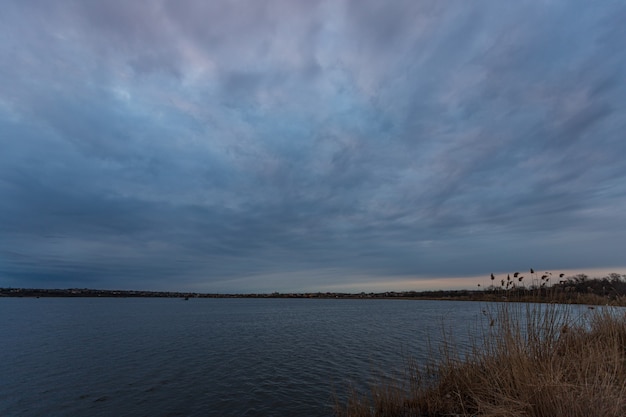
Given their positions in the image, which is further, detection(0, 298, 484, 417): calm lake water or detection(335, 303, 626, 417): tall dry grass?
detection(0, 298, 484, 417): calm lake water

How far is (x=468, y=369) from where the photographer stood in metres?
10.5

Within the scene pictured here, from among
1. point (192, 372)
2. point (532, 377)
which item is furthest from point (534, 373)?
point (192, 372)

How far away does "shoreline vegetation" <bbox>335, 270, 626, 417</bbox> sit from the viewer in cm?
606

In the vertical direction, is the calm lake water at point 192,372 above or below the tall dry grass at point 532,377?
below

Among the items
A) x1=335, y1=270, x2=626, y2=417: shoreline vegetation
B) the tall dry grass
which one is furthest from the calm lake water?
x1=335, y1=270, x2=626, y2=417: shoreline vegetation

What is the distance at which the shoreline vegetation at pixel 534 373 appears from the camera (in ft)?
19.9

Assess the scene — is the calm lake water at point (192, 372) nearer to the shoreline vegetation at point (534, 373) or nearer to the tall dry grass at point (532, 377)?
the tall dry grass at point (532, 377)

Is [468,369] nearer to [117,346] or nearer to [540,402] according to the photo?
[540,402]

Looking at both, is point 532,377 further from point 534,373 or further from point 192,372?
point 192,372

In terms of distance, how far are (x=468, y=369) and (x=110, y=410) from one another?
539 inches

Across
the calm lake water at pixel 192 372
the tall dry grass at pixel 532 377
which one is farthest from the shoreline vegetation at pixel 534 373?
the calm lake water at pixel 192 372

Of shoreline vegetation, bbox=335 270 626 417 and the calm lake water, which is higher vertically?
shoreline vegetation, bbox=335 270 626 417

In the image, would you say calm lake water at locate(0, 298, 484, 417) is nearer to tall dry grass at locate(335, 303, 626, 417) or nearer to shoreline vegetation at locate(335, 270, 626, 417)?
tall dry grass at locate(335, 303, 626, 417)

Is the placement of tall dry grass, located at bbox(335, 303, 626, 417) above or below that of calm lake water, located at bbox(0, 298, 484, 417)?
above
